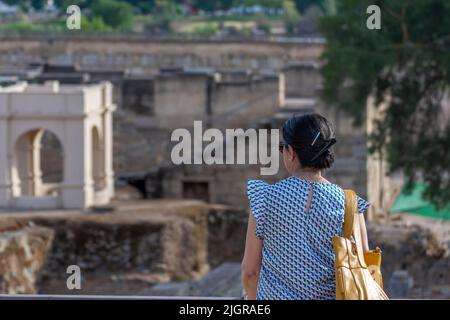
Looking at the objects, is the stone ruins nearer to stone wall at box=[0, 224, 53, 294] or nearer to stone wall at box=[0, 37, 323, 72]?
stone wall at box=[0, 224, 53, 294]

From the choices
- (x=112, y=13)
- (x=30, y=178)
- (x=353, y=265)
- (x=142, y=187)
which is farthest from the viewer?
(x=112, y=13)

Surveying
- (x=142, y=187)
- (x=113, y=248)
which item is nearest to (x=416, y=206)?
(x=142, y=187)

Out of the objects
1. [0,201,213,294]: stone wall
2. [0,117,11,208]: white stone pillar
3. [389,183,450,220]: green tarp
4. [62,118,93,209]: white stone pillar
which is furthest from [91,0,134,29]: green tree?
[0,201,213,294]: stone wall

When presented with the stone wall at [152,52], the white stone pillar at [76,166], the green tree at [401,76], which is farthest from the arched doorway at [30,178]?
the stone wall at [152,52]

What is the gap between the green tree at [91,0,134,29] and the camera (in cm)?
6894

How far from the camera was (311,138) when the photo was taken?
24.5 ft

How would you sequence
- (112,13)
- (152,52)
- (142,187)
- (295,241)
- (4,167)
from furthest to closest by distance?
(112,13) < (152,52) < (142,187) < (4,167) < (295,241)

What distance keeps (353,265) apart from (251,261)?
45 centimetres

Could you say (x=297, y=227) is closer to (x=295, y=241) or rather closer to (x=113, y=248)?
(x=295, y=241)

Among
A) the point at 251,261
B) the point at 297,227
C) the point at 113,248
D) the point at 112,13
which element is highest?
the point at 112,13

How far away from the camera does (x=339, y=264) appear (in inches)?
285

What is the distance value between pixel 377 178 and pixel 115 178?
17.7 feet

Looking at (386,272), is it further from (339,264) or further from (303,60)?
(303,60)
